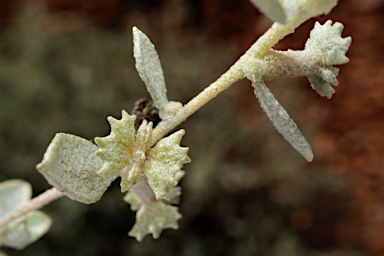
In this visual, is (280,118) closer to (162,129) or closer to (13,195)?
(162,129)

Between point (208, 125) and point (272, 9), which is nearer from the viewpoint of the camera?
point (272, 9)

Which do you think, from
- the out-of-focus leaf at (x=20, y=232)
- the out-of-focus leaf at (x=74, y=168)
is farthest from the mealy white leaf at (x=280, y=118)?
the out-of-focus leaf at (x=20, y=232)

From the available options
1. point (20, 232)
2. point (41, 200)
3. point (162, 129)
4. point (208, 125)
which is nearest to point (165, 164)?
point (162, 129)

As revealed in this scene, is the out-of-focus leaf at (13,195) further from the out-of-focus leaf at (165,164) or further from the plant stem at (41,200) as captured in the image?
the out-of-focus leaf at (165,164)

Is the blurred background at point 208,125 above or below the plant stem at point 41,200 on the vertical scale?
below

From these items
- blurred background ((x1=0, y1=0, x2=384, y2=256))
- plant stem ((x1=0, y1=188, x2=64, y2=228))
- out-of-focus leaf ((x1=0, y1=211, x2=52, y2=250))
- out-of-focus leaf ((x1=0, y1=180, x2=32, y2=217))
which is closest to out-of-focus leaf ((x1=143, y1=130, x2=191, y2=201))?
plant stem ((x1=0, y1=188, x2=64, y2=228))

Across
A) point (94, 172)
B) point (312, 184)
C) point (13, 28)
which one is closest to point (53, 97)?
point (13, 28)

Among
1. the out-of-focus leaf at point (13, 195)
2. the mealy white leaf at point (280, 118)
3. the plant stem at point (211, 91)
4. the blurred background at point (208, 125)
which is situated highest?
the plant stem at point (211, 91)

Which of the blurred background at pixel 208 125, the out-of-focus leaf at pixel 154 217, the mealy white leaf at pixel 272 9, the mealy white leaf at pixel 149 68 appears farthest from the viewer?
the blurred background at pixel 208 125
